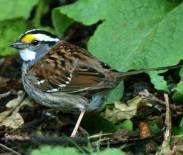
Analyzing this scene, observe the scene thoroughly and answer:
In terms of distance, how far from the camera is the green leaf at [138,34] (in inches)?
253

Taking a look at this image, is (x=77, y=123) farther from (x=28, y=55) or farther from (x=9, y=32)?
(x=9, y=32)

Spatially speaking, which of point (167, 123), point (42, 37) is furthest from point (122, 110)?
point (42, 37)

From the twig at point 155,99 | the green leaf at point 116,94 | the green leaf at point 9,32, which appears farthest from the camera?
the green leaf at point 9,32

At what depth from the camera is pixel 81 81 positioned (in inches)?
235

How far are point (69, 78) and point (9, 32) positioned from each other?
197 cm

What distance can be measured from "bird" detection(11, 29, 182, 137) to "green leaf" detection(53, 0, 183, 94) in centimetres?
33

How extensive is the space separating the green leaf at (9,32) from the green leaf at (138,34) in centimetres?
109

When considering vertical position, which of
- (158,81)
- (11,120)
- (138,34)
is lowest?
(11,120)

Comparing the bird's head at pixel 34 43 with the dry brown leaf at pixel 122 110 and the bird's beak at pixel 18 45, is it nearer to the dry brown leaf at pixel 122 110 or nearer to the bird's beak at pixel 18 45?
the bird's beak at pixel 18 45

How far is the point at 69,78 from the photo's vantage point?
6023mm

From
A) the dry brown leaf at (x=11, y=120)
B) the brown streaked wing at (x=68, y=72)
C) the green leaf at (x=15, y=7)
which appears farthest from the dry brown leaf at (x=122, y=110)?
the green leaf at (x=15, y=7)

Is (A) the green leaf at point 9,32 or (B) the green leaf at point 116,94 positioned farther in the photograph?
(A) the green leaf at point 9,32

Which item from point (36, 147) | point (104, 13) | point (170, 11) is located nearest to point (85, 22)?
point (104, 13)

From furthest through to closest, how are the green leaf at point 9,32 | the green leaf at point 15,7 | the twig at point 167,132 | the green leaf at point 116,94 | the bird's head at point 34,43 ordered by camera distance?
the green leaf at point 9,32, the green leaf at point 15,7, the bird's head at point 34,43, the green leaf at point 116,94, the twig at point 167,132
